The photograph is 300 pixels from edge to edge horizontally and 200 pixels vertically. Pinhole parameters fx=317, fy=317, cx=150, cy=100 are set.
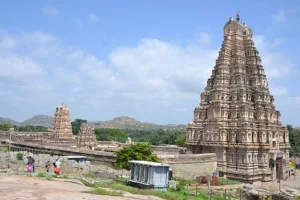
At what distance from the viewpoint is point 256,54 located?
128ft

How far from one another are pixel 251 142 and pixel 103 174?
17.0 meters

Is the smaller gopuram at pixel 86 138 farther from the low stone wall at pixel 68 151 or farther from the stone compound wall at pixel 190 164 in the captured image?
the stone compound wall at pixel 190 164

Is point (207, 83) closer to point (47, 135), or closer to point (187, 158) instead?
point (187, 158)

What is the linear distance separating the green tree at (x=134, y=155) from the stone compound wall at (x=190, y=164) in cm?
210

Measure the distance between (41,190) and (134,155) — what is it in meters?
13.1

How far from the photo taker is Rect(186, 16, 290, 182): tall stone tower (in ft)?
110

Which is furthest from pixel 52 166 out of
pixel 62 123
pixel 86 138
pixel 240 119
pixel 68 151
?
pixel 62 123

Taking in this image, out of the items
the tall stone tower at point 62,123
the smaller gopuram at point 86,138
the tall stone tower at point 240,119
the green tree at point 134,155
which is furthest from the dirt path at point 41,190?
the tall stone tower at point 62,123

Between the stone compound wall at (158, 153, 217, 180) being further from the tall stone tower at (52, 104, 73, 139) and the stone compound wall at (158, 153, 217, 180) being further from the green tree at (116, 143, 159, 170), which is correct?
the tall stone tower at (52, 104, 73, 139)

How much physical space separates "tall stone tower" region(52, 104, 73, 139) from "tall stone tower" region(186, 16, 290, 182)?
26.1 m

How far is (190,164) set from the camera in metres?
31.9

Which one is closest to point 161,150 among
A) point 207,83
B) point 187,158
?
point 207,83

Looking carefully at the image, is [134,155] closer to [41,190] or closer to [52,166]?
[52,166]

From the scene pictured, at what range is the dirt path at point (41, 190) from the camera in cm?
1363
